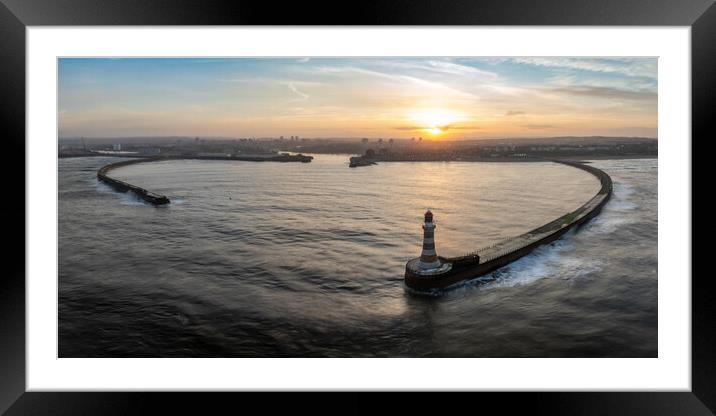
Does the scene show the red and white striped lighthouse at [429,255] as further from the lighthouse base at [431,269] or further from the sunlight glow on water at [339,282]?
the sunlight glow on water at [339,282]

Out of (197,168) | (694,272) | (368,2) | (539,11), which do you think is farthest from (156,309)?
(197,168)

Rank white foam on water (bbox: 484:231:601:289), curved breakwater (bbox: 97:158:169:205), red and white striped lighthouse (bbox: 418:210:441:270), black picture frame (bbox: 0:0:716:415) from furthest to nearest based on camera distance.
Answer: curved breakwater (bbox: 97:158:169:205)
white foam on water (bbox: 484:231:601:289)
red and white striped lighthouse (bbox: 418:210:441:270)
black picture frame (bbox: 0:0:716:415)

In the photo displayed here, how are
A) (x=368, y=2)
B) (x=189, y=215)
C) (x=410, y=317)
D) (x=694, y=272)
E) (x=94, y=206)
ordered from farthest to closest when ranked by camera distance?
(x=94, y=206) → (x=189, y=215) → (x=410, y=317) → (x=694, y=272) → (x=368, y=2)

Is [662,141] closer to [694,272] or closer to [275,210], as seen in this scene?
[694,272]

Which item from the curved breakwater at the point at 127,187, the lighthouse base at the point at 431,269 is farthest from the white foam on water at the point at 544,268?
the curved breakwater at the point at 127,187

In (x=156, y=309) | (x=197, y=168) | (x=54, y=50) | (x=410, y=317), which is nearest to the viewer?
(x=54, y=50)

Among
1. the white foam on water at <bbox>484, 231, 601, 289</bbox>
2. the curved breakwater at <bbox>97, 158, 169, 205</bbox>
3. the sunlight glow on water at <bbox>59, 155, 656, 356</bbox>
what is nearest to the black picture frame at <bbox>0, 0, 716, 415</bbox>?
the sunlight glow on water at <bbox>59, 155, 656, 356</bbox>

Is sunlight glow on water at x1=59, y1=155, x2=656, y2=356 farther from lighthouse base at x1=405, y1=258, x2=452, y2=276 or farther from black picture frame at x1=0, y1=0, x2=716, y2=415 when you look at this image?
black picture frame at x1=0, y1=0, x2=716, y2=415

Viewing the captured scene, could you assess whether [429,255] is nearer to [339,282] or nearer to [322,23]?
[339,282]
